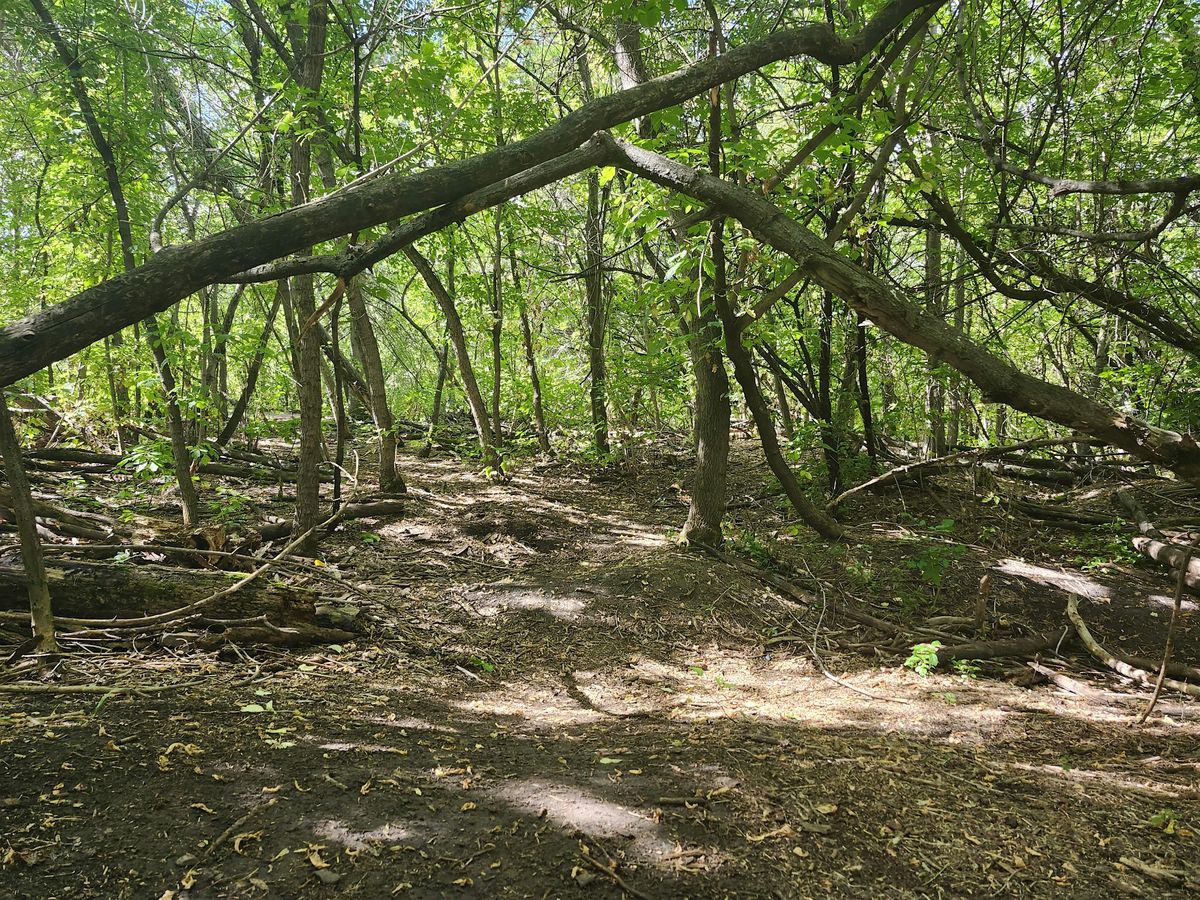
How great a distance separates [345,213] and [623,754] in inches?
119

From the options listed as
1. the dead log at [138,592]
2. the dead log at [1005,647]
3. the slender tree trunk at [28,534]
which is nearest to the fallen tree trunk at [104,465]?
the dead log at [138,592]

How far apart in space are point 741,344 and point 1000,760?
387cm

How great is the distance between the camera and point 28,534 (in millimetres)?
3348

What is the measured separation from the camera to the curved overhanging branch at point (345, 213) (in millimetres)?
2527

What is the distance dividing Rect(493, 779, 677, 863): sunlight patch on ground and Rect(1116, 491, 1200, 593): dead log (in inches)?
225

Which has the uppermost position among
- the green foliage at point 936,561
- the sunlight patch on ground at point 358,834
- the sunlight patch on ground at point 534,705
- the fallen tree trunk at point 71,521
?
the fallen tree trunk at point 71,521

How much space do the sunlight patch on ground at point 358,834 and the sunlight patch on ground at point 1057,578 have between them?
6341 mm

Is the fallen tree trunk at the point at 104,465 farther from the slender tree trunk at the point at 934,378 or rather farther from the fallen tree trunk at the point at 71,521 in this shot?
the slender tree trunk at the point at 934,378

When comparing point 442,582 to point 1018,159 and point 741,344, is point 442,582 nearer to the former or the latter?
point 741,344

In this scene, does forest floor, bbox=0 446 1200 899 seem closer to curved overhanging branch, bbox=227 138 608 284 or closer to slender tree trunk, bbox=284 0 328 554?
slender tree trunk, bbox=284 0 328 554

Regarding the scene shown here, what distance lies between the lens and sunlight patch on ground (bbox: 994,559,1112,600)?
20.0 ft

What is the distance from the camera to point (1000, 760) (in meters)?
3.44

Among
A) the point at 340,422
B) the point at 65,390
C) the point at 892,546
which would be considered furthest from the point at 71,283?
the point at 892,546

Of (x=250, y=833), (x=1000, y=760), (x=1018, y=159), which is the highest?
(x=1018, y=159)
